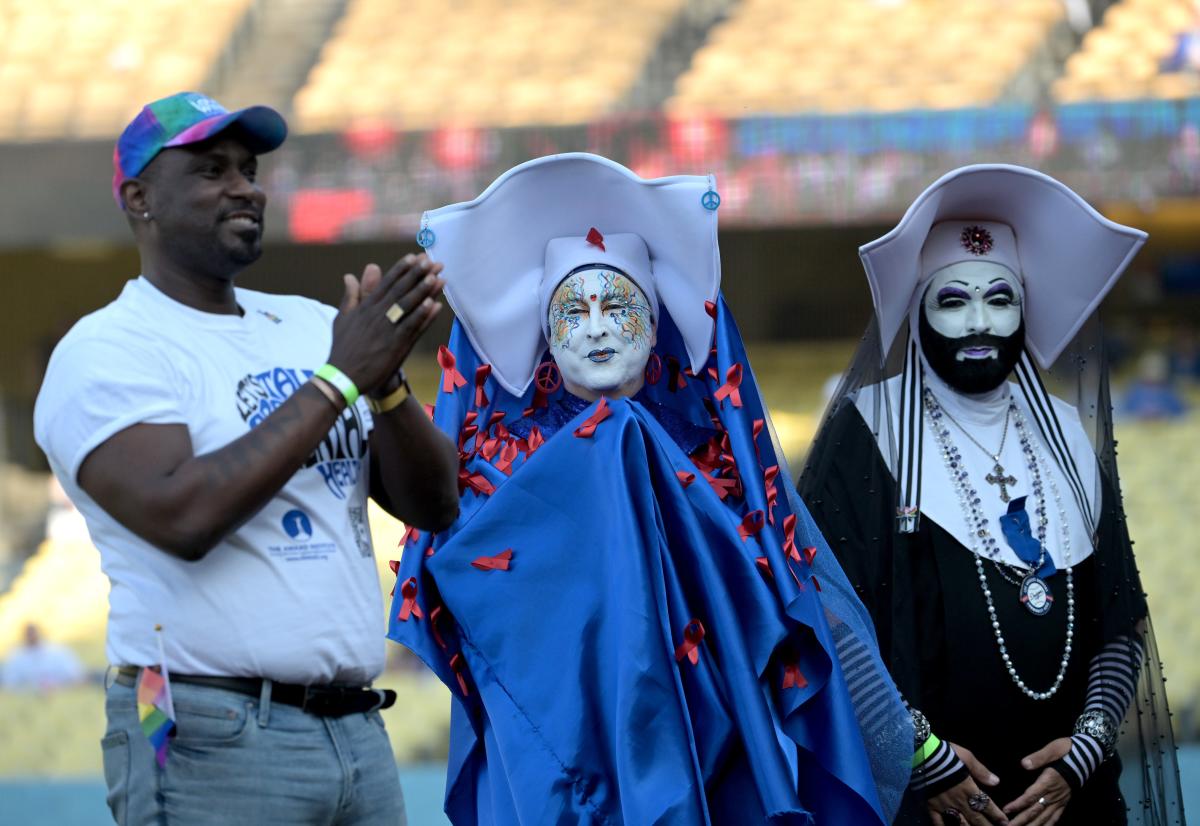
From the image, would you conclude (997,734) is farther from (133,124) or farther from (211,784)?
(133,124)

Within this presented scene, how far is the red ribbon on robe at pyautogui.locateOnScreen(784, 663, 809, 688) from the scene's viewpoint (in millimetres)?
2891

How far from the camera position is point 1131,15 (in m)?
9.98

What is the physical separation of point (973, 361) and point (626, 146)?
607 centimetres

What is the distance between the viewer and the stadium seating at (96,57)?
9.77 m

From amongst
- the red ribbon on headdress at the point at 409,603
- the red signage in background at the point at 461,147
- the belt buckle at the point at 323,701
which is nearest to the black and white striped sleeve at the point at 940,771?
the red ribbon on headdress at the point at 409,603

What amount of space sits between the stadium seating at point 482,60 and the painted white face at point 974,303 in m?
6.30

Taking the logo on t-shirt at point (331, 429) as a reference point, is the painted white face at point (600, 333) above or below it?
above

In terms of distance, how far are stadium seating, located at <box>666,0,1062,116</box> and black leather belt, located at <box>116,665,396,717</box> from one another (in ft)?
23.3

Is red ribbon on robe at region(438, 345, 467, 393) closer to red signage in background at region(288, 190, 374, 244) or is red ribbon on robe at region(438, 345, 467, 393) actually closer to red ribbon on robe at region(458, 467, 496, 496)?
red ribbon on robe at region(458, 467, 496, 496)

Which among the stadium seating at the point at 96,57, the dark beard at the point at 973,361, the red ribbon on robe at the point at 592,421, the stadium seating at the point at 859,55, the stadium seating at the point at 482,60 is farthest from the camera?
the stadium seating at the point at 482,60

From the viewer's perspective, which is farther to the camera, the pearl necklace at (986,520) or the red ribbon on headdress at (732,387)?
the pearl necklace at (986,520)

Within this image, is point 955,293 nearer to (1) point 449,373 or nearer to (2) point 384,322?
(1) point 449,373

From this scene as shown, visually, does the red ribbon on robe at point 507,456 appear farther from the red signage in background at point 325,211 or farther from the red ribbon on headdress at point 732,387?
the red signage in background at point 325,211

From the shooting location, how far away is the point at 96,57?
10.9 metres
